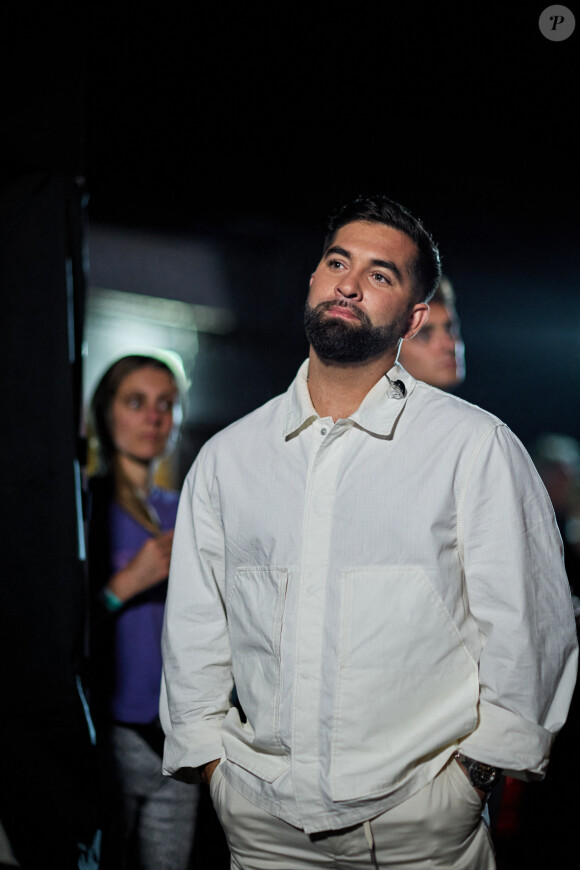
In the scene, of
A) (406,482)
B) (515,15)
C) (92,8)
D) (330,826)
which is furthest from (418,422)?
(92,8)

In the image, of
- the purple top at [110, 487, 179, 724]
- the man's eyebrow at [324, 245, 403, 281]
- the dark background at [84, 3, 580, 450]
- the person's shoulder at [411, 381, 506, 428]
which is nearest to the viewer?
the person's shoulder at [411, 381, 506, 428]

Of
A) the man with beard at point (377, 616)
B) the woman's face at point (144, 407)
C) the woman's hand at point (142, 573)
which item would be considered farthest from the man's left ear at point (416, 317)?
the woman's hand at point (142, 573)

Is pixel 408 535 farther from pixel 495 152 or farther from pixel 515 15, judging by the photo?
pixel 515 15

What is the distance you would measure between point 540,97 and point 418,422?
3.17 feet

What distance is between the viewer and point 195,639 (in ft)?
4.89

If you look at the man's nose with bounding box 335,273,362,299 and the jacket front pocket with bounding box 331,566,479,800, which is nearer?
the jacket front pocket with bounding box 331,566,479,800

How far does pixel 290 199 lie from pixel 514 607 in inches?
49.5

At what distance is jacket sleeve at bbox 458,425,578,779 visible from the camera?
122 centimetres

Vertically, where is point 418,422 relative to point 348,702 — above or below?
above

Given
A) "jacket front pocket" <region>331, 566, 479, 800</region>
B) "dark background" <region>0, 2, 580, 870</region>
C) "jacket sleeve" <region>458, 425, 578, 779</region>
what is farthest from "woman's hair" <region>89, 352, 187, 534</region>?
"jacket sleeve" <region>458, 425, 578, 779</region>

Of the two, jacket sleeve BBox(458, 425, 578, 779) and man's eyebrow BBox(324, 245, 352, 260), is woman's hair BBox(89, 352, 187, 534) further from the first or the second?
jacket sleeve BBox(458, 425, 578, 779)

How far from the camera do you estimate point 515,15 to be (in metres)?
1.76

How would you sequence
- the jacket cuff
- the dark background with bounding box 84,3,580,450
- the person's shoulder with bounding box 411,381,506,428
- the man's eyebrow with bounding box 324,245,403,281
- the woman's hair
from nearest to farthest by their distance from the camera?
the jacket cuff → the person's shoulder with bounding box 411,381,506,428 → the man's eyebrow with bounding box 324,245,403,281 → the dark background with bounding box 84,3,580,450 → the woman's hair

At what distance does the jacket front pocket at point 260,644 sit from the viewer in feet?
4.38
